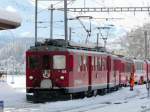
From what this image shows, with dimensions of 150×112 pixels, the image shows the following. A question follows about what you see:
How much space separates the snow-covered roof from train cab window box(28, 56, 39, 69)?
17.0 metres

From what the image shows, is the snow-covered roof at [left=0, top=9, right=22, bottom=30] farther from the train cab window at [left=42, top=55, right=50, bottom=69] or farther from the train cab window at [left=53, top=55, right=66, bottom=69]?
the train cab window at [left=42, top=55, right=50, bottom=69]

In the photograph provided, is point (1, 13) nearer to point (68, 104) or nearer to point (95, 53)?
point (68, 104)

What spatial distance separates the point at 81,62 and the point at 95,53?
3.41 m

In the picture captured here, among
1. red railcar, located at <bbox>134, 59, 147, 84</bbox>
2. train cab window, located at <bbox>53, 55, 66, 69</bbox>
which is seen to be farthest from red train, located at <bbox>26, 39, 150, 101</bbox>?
red railcar, located at <bbox>134, 59, 147, 84</bbox>

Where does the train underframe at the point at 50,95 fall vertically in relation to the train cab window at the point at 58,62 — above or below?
below

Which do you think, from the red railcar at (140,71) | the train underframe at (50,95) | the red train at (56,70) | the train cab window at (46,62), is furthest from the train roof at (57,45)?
the red railcar at (140,71)

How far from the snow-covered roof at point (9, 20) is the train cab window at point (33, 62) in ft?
55.6

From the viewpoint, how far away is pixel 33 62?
34688 millimetres

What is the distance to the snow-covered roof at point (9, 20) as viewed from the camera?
1656 centimetres

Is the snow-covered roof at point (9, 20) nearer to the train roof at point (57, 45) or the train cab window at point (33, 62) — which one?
the train roof at point (57, 45)

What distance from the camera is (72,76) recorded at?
34.2 meters

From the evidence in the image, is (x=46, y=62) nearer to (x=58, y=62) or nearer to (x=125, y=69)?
(x=58, y=62)

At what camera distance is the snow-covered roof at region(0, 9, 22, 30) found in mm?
16562

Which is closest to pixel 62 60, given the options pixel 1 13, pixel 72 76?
pixel 72 76
